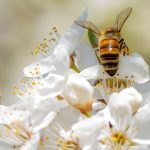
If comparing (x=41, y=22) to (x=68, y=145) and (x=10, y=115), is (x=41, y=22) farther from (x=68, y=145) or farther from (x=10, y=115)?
(x=68, y=145)

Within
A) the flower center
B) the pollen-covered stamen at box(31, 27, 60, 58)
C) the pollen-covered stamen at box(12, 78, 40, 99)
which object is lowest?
the flower center

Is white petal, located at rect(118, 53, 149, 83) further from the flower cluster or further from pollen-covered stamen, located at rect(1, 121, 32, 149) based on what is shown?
pollen-covered stamen, located at rect(1, 121, 32, 149)

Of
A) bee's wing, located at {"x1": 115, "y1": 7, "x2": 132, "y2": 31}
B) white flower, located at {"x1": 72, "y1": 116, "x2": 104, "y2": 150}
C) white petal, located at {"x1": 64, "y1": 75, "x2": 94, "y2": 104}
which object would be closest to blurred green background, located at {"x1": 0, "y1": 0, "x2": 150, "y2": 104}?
bee's wing, located at {"x1": 115, "y1": 7, "x2": 132, "y2": 31}

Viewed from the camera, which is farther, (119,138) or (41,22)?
(41,22)

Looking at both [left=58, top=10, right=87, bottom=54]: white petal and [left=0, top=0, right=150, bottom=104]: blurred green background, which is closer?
[left=58, top=10, right=87, bottom=54]: white petal

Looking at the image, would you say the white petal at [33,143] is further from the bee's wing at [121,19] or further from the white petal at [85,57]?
the bee's wing at [121,19]

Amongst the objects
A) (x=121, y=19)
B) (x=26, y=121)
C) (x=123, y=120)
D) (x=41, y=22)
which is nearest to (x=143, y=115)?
(x=123, y=120)

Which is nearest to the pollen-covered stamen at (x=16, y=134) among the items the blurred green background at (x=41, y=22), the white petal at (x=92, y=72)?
the white petal at (x=92, y=72)
